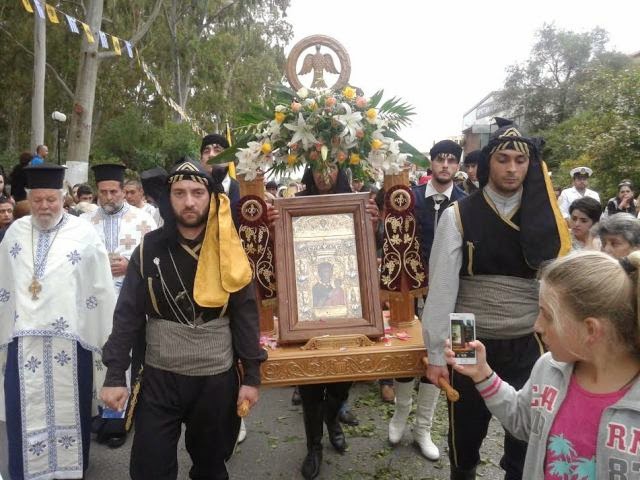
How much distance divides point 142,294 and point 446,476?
8.42ft

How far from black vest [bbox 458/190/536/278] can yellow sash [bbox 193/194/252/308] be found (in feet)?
3.90

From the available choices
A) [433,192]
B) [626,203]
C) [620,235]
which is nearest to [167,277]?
[433,192]

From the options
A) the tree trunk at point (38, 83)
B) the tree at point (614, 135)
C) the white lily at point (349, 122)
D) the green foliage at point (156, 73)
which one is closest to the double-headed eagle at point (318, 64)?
the white lily at point (349, 122)

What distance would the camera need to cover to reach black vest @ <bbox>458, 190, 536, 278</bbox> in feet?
9.55

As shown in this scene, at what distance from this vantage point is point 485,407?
9.93 feet

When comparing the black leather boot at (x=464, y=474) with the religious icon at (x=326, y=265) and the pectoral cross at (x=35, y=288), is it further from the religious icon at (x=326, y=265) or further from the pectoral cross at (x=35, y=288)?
the pectoral cross at (x=35, y=288)

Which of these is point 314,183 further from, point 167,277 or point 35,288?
point 35,288

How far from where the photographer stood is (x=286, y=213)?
3.47 meters

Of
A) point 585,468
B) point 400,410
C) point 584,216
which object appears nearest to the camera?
point 585,468

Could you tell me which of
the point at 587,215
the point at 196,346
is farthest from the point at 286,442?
the point at 587,215

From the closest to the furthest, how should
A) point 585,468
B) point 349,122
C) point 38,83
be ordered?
point 585,468 → point 349,122 → point 38,83

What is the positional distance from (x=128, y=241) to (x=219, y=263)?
90.0 inches

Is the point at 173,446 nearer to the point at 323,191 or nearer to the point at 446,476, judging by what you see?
the point at 323,191

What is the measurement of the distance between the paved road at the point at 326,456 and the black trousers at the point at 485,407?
101cm
